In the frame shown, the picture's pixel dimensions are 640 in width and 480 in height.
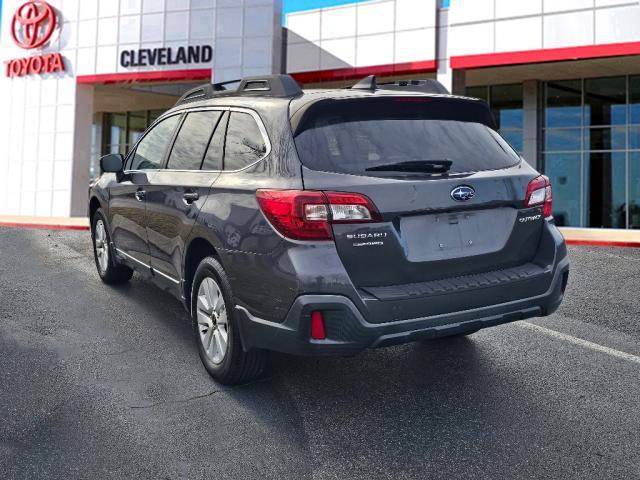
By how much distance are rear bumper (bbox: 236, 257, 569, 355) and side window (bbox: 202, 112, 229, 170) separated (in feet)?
3.66

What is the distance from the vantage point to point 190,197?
14.1 ft

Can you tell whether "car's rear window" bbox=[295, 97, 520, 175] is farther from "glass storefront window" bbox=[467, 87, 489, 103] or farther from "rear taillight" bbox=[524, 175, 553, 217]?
"glass storefront window" bbox=[467, 87, 489, 103]

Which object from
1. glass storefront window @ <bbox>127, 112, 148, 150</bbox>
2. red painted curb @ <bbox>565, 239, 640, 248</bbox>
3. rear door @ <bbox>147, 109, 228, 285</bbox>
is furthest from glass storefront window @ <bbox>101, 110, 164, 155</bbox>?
rear door @ <bbox>147, 109, 228, 285</bbox>

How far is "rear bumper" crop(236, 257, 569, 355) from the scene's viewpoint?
3279mm

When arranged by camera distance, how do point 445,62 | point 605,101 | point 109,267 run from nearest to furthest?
point 109,267, point 445,62, point 605,101

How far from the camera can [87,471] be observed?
9.89 ft

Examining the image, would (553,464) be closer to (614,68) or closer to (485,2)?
(485,2)

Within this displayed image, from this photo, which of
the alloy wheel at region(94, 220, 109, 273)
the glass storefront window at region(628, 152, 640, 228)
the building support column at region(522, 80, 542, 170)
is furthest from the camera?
the building support column at region(522, 80, 542, 170)

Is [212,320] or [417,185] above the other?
[417,185]

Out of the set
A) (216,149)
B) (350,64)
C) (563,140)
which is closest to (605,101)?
(563,140)

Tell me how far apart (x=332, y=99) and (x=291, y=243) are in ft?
2.91

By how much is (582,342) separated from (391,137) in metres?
2.75

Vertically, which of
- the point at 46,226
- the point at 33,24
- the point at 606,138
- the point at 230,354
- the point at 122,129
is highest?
the point at 33,24

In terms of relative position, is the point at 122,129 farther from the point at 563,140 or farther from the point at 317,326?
the point at 317,326
